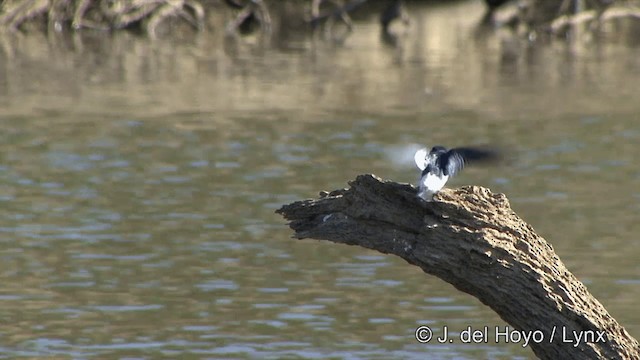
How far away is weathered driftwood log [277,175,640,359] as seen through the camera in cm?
712

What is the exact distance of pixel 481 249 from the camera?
7.10 metres

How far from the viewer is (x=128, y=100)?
80.0 ft

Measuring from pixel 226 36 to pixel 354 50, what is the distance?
5.22 m

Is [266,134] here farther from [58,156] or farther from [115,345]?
[115,345]

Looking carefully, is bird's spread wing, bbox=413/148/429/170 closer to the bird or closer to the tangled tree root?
the bird

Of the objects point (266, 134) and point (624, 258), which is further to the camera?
point (266, 134)

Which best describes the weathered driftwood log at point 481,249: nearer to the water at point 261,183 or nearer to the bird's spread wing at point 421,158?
the bird's spread wing at point 421,158

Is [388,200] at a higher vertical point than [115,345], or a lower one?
higher

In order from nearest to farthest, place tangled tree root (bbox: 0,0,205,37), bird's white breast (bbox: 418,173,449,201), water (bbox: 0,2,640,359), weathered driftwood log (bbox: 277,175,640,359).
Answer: bird's white breast (bbox: 418,173,449,201) → weathered driftwood log (bbox: 277,175,640,359) → water (bbox: 0,2,640,359) → tangled tree root (bbox: 0,0,205,37)

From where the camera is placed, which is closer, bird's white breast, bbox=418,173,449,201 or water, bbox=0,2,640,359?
bird's white breast, bbox=418,173,449,201

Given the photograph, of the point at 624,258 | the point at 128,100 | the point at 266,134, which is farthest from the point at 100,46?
the point at 624,258

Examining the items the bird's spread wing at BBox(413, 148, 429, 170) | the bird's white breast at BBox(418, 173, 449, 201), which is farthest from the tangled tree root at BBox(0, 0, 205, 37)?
the bird's white breast at BBox(418, 173, 449, 201)

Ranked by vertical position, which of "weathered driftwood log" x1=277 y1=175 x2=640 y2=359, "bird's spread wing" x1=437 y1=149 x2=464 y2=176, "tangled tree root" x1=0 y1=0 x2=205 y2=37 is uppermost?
"bird's spread wing" x1=437 y1=149 x2=464 y2=176

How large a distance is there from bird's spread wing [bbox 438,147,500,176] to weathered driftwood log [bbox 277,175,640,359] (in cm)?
23
